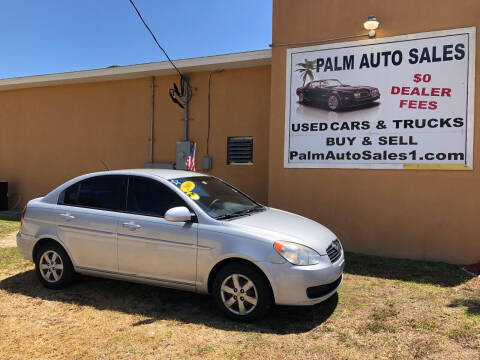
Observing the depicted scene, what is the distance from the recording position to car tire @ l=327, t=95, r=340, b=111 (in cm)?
732

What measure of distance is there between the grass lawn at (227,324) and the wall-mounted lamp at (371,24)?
165 inches

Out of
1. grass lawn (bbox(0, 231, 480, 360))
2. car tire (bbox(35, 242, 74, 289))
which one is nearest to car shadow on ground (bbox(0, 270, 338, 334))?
grass lawn (bbox(0, 231, 480, 360))

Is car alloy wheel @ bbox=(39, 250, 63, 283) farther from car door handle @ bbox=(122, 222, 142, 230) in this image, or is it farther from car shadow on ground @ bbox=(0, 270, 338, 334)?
car door handle @ bbox=(122, 222, 142, 230)

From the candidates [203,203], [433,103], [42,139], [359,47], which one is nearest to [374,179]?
[433,103]

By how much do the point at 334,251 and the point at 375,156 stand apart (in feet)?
10.3

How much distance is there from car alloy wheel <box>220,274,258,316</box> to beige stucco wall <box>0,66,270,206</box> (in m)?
4.82

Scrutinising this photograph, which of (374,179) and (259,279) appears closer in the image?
(259,279)

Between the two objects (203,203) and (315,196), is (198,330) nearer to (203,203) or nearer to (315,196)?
(203,203)

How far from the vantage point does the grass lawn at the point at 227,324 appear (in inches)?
141

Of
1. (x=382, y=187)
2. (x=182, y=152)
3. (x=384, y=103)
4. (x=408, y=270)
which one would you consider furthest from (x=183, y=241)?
(x=182, y=152)

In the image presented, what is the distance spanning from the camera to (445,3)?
6645 mm

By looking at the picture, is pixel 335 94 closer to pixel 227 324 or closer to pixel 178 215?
pixel 178 215

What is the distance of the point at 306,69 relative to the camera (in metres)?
7.58

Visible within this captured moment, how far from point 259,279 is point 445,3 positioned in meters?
5.68
